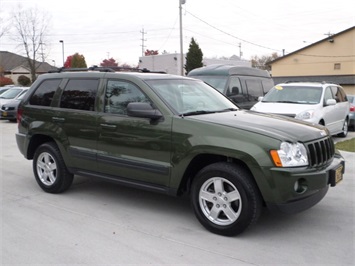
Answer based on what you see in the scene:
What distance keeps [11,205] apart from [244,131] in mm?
3339

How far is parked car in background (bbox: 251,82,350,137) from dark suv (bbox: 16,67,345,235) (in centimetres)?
443

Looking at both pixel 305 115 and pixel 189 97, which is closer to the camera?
pixel 189 97

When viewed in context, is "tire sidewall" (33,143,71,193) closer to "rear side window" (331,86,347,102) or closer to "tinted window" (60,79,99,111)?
"tinted window" (60,79,99,111)

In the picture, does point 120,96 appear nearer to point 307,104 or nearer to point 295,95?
point 307,104

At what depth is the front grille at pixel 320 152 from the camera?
412cm

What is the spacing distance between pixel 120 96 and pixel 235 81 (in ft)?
24.5

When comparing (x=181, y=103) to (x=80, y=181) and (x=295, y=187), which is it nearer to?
(x=295, y=187)

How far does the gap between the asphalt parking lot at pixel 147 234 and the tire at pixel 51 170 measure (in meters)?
0.14

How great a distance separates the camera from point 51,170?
5.81 meters

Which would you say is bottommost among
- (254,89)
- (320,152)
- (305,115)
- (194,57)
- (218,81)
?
(320,152)

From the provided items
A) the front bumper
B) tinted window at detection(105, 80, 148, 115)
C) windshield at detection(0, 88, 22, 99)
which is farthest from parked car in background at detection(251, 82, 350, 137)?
windshield at detection(0, 88, 22, 99)

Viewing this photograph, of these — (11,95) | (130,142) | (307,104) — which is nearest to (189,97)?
(130,142)

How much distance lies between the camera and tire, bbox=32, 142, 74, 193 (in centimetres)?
565

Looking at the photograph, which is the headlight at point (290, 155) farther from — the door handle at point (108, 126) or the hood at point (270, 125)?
the door handle at point (108, 126)
